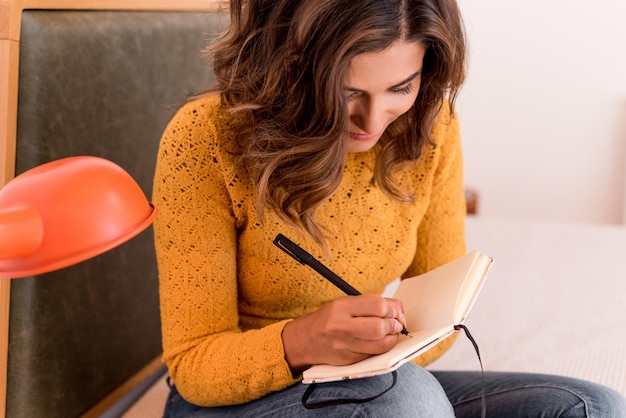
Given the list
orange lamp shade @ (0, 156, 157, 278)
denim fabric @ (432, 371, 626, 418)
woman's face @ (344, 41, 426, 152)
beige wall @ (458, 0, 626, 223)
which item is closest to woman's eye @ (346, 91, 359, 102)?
woman's face @ (344, 41, 426, 152)

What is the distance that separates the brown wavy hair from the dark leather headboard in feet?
0.70

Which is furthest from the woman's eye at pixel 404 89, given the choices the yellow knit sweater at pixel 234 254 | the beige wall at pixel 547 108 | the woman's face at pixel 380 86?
the beige wall at pixel 547 108

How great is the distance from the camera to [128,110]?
1.17 metres

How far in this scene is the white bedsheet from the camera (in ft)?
4.23

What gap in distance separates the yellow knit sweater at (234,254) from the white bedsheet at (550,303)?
387 mm

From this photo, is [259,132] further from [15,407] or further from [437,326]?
[15,407]

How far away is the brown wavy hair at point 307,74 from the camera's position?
794 mm

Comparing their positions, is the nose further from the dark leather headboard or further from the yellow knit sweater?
the dark leather headboard

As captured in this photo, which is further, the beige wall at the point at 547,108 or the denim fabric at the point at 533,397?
the beige wall at the point at 547,108

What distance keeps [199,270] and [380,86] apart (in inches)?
11.9

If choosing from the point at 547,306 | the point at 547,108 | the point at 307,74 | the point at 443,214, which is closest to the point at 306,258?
the point at 307,74

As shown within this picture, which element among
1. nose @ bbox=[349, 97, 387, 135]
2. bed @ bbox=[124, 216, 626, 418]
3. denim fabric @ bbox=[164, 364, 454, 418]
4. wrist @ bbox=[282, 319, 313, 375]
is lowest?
bed @ bbox=[124, 216, 626, 418]

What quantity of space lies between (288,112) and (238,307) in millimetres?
309

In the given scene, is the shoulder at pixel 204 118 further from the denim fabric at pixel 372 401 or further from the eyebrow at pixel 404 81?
the denim fabric at pixel 372 401
